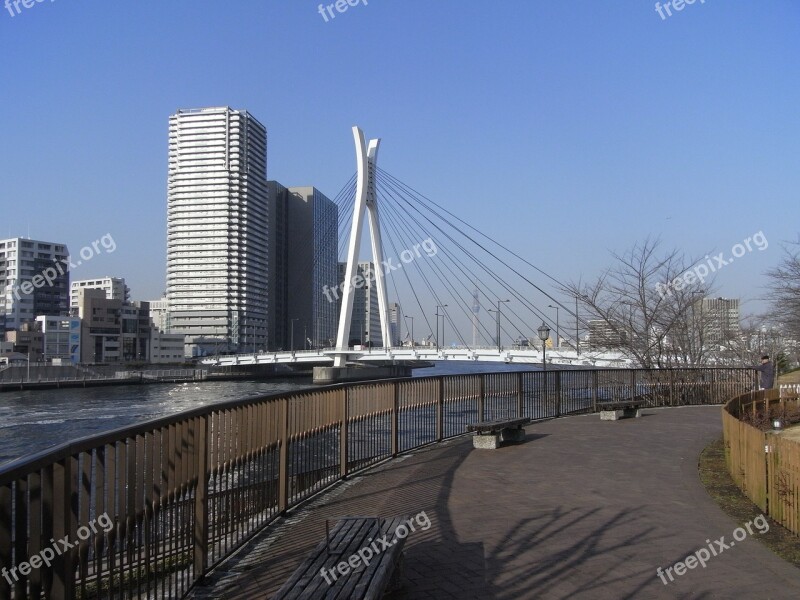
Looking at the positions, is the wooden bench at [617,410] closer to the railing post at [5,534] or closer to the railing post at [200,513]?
the railing post at [200,513]

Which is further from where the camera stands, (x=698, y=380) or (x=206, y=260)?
(x=206, y=260)

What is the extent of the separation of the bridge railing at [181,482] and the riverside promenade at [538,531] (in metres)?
0.33

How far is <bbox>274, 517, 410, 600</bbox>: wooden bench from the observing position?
430cm

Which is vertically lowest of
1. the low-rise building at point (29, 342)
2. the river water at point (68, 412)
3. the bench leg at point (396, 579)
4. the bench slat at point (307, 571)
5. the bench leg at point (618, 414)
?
the river water at point (68, 412)

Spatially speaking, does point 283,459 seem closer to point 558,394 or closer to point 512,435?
point 512,435

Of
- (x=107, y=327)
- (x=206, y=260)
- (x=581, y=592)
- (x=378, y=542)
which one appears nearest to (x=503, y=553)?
(x=581, y=592)

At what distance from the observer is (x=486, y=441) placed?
12781mm

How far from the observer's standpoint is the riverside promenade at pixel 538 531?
5.49m

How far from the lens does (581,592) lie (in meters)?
5.30

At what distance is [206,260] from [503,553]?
147 m

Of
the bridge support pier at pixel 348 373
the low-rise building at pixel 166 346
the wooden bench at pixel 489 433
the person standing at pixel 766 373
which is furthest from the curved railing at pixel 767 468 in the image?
the low-rise building at pixel 166 346

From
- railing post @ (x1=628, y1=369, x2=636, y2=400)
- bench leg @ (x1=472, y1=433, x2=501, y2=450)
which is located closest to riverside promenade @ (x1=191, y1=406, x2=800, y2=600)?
bench leg @ (x1=472, y1=433, x2=501, y2=450)

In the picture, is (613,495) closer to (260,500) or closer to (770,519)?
(770,519)

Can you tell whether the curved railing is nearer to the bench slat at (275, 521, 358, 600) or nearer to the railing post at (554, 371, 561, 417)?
the bench slat at (275, 521, 358, 600)
